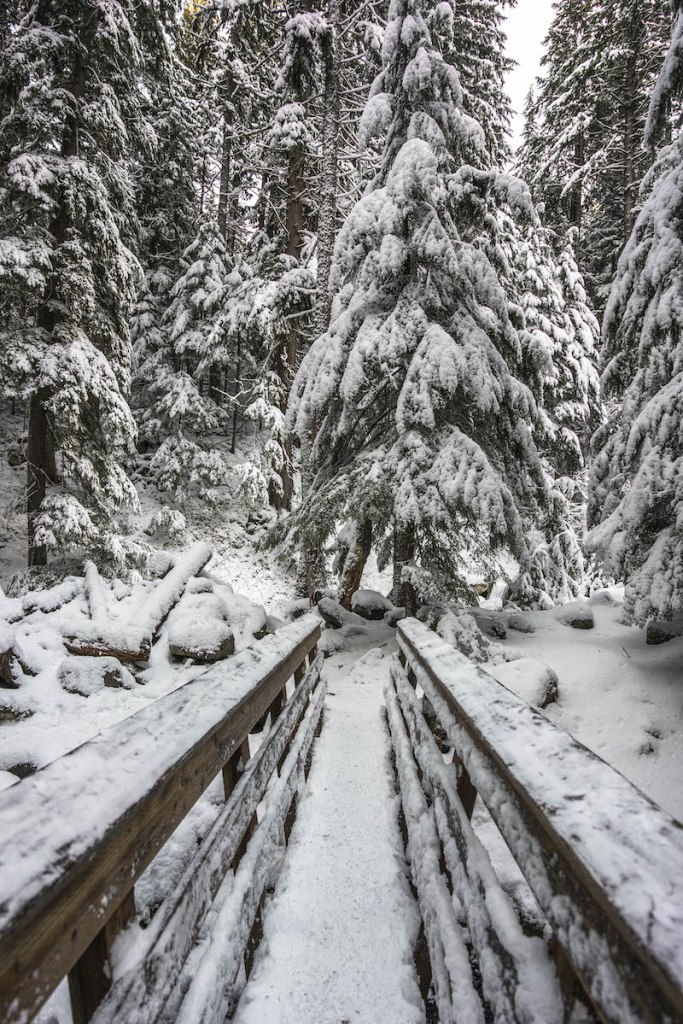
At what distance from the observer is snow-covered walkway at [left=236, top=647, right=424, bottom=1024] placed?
196 centimetres

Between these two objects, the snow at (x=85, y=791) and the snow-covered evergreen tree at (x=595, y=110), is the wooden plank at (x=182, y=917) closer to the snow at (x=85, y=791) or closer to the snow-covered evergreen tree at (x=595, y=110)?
the snow at (x=85, y=791)

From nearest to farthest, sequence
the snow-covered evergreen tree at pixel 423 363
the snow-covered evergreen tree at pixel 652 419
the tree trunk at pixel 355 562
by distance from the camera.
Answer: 1. the snow-covered evergreen tree at pixel 652 419
2. the snow-covered evergreen tree at pixel 423 363
3. the tree trunk at pixel 355 562

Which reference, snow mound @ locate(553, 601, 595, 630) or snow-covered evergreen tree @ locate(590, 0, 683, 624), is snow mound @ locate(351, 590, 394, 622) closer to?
snow mound @ locate(553, 601, 595, 630)

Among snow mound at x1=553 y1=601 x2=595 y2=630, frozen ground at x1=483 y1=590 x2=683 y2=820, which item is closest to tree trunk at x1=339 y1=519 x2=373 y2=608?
frozen ground at x1=483 y1=590 x2=683 y2=820

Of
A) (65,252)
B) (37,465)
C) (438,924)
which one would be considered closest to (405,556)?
(438,924)

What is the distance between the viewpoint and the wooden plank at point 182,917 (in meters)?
1.22

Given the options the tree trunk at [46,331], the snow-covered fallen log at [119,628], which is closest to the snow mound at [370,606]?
the snow-covered fallen log at [119,628]

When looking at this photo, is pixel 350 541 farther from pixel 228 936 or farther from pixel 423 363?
pixel 228 936

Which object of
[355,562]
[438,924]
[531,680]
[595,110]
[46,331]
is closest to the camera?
[438,924]

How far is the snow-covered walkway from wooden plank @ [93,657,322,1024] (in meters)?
0.47

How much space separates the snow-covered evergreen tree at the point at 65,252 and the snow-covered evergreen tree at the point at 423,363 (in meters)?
5.58

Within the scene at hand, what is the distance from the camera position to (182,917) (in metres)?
1.54

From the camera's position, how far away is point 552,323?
13.7m

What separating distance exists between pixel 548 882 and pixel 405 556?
7.00 metres
